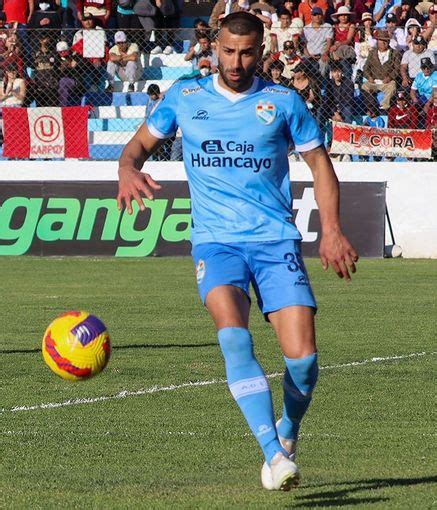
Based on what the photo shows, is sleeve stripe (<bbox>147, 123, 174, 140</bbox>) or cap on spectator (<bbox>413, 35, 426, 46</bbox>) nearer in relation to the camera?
sleeve stripe (<bbox>147, 123, 174, 140</bbox>)

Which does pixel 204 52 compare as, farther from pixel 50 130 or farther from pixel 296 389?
pixel 296 389

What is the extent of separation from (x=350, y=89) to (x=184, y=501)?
17.2m

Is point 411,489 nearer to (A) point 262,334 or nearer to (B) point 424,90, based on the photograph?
(A) point 262,334

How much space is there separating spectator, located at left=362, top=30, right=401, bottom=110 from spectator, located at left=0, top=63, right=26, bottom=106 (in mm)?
6346

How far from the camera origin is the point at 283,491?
5832 mm

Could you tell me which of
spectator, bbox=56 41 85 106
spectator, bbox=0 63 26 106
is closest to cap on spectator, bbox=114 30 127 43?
spectator, bbox=56 41 85 106

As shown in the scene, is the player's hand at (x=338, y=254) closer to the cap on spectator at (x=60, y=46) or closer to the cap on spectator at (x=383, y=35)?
the cap on spectator at (x=383, y=35)

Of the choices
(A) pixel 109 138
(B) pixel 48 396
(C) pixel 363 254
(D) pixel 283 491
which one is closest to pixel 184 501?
(D) pixel 283 491

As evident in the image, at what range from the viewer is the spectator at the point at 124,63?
24000 mm

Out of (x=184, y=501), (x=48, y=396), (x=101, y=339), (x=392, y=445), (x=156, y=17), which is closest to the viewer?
(x=184, y=501)

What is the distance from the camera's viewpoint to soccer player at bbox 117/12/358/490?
592 cm

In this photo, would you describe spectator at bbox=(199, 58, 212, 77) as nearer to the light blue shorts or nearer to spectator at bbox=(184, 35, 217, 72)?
spectator at bbox=(184, 35, 217, 72)

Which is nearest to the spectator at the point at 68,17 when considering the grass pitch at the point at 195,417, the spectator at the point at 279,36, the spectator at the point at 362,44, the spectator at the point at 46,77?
the spectator at the point at 46,77

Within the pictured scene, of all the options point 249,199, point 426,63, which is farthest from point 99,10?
point 249,199
